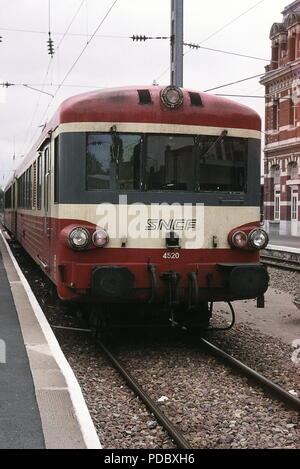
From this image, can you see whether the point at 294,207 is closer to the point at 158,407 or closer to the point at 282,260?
the point at 282,260

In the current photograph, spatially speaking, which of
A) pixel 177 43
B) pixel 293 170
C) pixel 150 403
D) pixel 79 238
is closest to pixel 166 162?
pixel 79 238

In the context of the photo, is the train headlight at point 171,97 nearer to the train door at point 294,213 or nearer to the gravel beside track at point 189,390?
the gravel beside track at point 189,390

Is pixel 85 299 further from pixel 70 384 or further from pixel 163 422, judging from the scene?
pixel 163 422

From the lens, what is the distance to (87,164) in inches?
277

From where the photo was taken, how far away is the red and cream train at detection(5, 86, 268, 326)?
6.83m

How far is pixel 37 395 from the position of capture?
16.8ft

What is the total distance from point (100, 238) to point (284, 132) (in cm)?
3139

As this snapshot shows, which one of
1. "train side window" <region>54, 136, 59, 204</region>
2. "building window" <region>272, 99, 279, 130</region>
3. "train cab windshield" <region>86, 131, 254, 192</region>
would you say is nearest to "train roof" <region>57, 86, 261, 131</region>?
"train cab windshield" <region>86, 131, 254, 192</region>

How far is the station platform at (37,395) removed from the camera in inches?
166

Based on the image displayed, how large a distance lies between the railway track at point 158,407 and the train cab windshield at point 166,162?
1849 millimetres

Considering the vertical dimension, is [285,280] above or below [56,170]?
below
